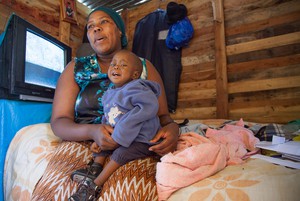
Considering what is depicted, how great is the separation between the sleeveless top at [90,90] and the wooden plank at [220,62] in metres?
1.71

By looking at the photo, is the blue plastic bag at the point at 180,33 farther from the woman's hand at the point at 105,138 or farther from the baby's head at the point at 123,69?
the woman's hand at the point at 105,138

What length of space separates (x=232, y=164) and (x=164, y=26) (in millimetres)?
2493

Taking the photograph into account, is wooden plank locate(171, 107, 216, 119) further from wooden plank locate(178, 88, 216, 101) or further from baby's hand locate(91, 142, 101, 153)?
A: baby's hand locate(91, 142, 101, 153)

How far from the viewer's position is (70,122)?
0.98 meters

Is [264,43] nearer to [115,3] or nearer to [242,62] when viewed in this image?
[242,62]

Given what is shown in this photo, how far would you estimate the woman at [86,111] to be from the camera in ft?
2.49

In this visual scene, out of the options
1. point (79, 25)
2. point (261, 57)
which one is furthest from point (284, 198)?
point (79, 25)

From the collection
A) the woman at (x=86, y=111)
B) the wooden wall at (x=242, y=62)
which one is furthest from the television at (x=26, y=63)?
the wooden wall at (x=242, y=62)

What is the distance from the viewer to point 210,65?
269 cm

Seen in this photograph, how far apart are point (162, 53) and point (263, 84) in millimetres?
1395

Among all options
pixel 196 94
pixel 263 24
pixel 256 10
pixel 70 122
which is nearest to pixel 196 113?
pixel 196 94

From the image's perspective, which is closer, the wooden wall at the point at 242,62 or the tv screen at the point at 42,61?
the tv screen at the point at 42,61

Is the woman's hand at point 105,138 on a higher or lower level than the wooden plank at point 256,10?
lower

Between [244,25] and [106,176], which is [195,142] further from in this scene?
[244,25]
